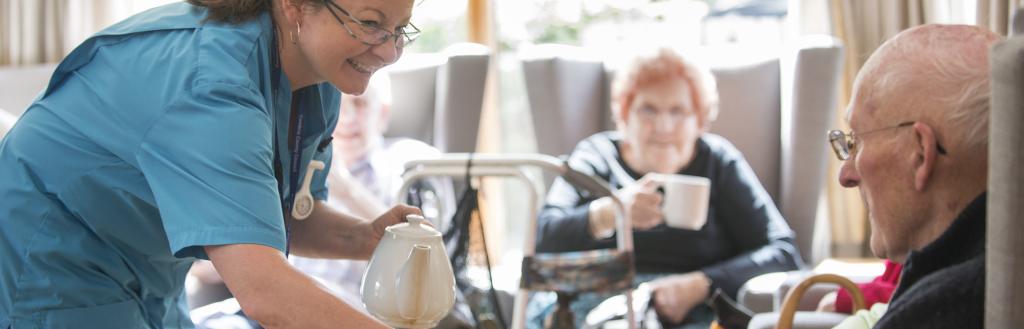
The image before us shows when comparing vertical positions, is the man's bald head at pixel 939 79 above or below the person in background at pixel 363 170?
→ above

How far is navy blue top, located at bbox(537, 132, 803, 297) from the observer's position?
270 centimetres

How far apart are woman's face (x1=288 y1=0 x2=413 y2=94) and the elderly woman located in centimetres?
140

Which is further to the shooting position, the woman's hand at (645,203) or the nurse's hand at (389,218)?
the woman's hand at (645,203)

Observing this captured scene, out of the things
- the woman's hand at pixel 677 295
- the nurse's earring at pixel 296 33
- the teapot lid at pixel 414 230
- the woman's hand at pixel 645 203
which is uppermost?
the nurse's earring at pixel 296 33

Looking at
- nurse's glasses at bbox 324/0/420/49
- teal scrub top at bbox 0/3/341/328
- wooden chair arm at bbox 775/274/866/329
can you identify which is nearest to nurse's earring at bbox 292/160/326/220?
teal scrub top at bbox 0/3/341/328

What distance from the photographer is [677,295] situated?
8.51 ft

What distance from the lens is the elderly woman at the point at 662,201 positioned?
2.62 metres

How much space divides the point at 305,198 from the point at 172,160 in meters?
0.40

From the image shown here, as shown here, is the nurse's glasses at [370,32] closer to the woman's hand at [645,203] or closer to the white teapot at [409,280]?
the white teapot at [409,280]

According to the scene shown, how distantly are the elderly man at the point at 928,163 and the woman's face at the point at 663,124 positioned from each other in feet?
4.83

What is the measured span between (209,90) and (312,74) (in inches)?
9.2

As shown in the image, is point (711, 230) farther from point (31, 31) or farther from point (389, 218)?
point (31, 31)

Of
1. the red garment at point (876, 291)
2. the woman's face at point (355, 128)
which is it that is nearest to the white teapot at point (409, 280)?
the red garment at point (876, 291)

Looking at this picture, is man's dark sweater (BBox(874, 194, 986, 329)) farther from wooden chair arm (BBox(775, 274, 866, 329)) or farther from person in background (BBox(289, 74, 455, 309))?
person in background (BBox(289, 74, 455, 309))
